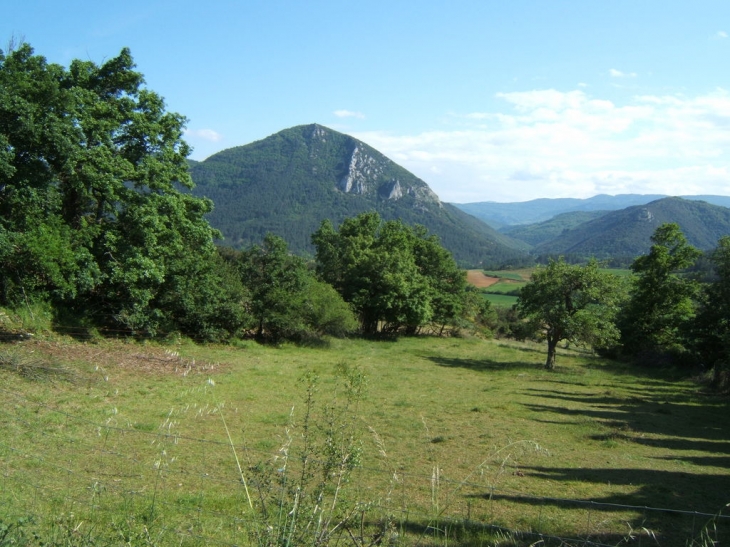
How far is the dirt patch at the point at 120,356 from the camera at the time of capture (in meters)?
17.9

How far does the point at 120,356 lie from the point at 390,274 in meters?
22.8

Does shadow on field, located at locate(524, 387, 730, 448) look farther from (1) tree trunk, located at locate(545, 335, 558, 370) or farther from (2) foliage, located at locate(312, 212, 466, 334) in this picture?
(2) foliage, located at locate(312, 212, 466, 334)

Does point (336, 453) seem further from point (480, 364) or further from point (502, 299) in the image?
point (502, 299)

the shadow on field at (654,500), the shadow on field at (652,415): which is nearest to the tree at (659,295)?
the shadow on field at (652,415)

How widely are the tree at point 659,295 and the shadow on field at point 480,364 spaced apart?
11.1m

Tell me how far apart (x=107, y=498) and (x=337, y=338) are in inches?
1123

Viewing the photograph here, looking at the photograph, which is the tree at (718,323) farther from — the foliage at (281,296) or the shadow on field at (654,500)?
the foliage at (281,296)

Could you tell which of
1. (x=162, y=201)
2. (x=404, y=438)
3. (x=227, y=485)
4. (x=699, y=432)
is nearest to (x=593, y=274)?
(x=699, y=432)

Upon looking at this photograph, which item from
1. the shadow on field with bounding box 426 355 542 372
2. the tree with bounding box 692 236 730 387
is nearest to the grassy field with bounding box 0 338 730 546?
the tree with bounding box 692 236 730 387

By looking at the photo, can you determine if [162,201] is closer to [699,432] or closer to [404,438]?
[404,438]

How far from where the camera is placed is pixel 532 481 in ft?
34.8

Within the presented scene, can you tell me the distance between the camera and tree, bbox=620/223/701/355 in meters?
36.2

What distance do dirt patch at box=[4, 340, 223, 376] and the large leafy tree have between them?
165 cm

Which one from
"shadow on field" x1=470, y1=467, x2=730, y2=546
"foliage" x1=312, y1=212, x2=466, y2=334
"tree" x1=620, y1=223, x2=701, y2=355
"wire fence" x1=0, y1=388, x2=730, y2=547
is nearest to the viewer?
"wire fence" x1=0, y1=388, x2=730, y2=547
